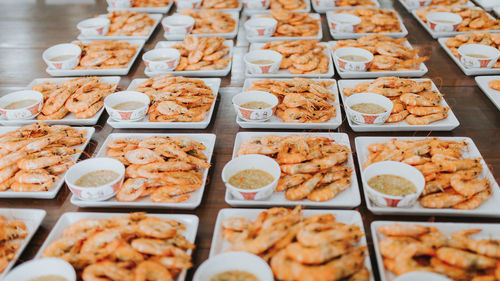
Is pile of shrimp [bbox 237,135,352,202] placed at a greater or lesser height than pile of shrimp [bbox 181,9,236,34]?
lesser

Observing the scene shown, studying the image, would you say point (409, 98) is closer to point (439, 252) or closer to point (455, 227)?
point (455, 227)

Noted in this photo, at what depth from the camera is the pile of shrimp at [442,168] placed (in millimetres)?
2010

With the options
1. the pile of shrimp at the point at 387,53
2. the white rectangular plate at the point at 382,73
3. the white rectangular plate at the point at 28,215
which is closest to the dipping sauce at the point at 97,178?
the white rectangular plate at the point at 28,215

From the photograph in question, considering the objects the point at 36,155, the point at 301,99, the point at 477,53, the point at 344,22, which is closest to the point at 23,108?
the point at 36,155

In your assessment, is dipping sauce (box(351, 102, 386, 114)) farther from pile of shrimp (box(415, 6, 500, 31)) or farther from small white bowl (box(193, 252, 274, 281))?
pile of shrimp (box(415, 6, 500, 31))

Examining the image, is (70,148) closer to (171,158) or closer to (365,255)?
(171,158)

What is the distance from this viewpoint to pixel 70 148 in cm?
Result: 255

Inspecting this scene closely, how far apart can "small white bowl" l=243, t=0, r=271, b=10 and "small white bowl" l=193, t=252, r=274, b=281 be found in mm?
3602

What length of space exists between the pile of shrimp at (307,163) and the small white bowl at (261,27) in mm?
1766

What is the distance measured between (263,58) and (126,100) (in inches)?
50.5

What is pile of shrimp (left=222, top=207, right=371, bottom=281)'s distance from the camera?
161cm

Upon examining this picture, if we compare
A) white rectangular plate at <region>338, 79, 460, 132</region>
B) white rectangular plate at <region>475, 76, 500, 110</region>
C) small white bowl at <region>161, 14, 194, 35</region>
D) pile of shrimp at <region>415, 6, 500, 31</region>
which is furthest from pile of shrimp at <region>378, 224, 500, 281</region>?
small white bowl at <region>161, 14, 194, 35</region>

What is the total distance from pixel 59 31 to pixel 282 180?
149 inches

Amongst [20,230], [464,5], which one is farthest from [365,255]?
[464,5]
